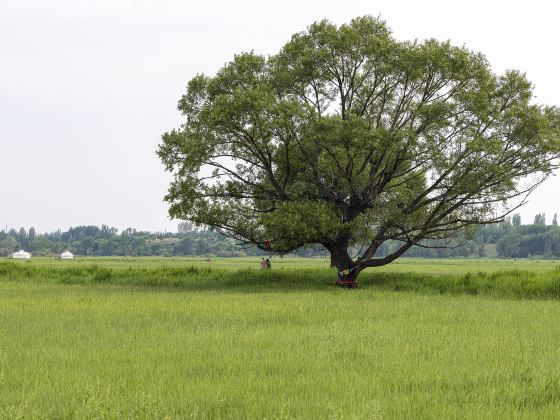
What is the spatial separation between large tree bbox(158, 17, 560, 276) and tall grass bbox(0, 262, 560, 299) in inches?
89.8

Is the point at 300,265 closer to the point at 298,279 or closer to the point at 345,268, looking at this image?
the point at 298,279

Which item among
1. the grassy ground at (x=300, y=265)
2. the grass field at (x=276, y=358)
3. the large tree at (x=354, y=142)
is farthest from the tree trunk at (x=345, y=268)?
the grassy ground at (x=300, y=265)

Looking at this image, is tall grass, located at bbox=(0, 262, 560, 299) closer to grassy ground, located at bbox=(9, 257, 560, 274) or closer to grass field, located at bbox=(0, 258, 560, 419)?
grass field, located at bbox=(0, 258, 560, 419)

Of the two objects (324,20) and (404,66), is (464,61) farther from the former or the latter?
(324,20)

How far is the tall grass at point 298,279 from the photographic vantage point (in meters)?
28.6

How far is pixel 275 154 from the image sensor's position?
31.8 m

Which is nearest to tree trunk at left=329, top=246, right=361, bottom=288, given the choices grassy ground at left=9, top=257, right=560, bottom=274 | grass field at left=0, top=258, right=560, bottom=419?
grass field at left=0, top=258, right=560, bottom=419

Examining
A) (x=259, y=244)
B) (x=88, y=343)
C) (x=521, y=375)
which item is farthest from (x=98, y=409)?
(x=259, y=244)

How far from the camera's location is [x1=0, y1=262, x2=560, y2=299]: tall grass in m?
28.6

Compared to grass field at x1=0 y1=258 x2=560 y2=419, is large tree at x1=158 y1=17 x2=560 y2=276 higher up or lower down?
higher up

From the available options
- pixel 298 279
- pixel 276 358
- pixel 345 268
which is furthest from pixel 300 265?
pixel 276 358

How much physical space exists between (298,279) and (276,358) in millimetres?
23297

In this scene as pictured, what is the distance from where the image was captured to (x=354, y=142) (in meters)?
28.3

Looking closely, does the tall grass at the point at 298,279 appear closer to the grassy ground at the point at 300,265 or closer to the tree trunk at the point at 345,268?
the tree trunk at the point at 345,268
